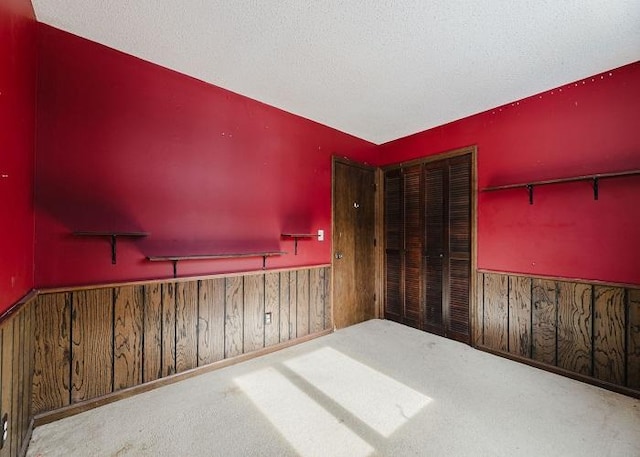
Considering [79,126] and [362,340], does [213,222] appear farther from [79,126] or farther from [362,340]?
[362,340]

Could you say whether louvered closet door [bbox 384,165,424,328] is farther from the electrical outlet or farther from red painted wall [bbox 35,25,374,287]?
the electrical outlet

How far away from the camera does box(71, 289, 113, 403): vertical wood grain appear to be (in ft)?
6.23

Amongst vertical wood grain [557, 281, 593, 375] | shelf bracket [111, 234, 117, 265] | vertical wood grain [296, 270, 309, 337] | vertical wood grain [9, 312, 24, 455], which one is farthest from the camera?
vertical wood grain [296, 270, 309, 337]

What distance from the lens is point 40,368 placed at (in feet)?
5.88

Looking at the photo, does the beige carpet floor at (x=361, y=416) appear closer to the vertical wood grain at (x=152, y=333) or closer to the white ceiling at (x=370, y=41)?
the vertical wood grain at (x=152, y=333)

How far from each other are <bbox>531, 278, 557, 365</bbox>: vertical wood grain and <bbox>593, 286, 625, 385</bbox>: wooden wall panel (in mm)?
276

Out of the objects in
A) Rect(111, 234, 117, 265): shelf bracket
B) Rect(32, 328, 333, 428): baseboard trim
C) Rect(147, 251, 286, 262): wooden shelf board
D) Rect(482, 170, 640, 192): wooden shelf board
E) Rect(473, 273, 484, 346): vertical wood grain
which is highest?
Rect(482, 170, 640, 192): wooden shelf board

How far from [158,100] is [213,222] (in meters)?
1.11

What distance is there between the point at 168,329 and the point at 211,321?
354 millimetres

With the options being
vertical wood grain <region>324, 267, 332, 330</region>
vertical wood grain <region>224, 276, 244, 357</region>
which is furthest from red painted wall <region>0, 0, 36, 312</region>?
vertical wood grain <region>324, 267, 332, 330</region>

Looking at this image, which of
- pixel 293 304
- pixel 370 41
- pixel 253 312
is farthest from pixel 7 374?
pixel 370 41

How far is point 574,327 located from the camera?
7.95 feet

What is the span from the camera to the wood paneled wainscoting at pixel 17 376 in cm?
124

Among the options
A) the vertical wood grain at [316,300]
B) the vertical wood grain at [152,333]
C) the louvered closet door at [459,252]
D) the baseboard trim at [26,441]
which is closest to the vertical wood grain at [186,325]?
the vertical wood grain at [152,333]
